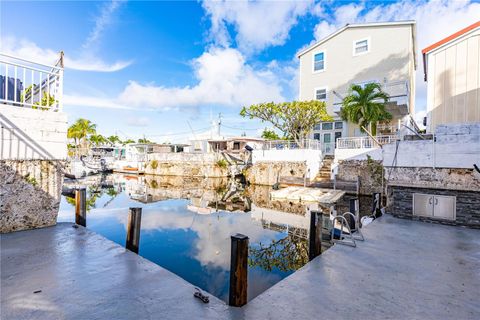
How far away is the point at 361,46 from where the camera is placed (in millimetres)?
23906

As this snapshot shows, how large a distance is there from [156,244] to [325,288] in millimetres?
6965

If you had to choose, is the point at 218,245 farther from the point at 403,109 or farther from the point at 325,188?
the point at 403,109

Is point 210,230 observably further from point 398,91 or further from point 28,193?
point 398,91

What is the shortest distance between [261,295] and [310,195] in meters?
14.1

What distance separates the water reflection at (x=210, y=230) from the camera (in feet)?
23.3

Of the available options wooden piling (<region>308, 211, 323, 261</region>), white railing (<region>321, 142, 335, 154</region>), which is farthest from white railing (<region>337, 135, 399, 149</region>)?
wooden piling (<region>308, 211, 323, 261</region>)

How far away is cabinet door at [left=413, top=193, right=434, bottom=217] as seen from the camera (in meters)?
8.93

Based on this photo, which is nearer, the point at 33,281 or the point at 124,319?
the point at 124,319

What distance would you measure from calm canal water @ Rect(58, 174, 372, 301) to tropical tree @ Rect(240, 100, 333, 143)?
6916 mm

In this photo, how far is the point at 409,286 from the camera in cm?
445

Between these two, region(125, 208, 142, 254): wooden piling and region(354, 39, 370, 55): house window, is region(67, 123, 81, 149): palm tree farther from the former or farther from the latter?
region(125, 208, 142, 254): wooden piling

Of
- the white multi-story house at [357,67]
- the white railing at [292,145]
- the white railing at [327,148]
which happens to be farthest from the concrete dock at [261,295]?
the white railing at [327,148]

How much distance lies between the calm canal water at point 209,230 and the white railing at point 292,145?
5984 mm

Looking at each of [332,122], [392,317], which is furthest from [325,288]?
[332,122]
